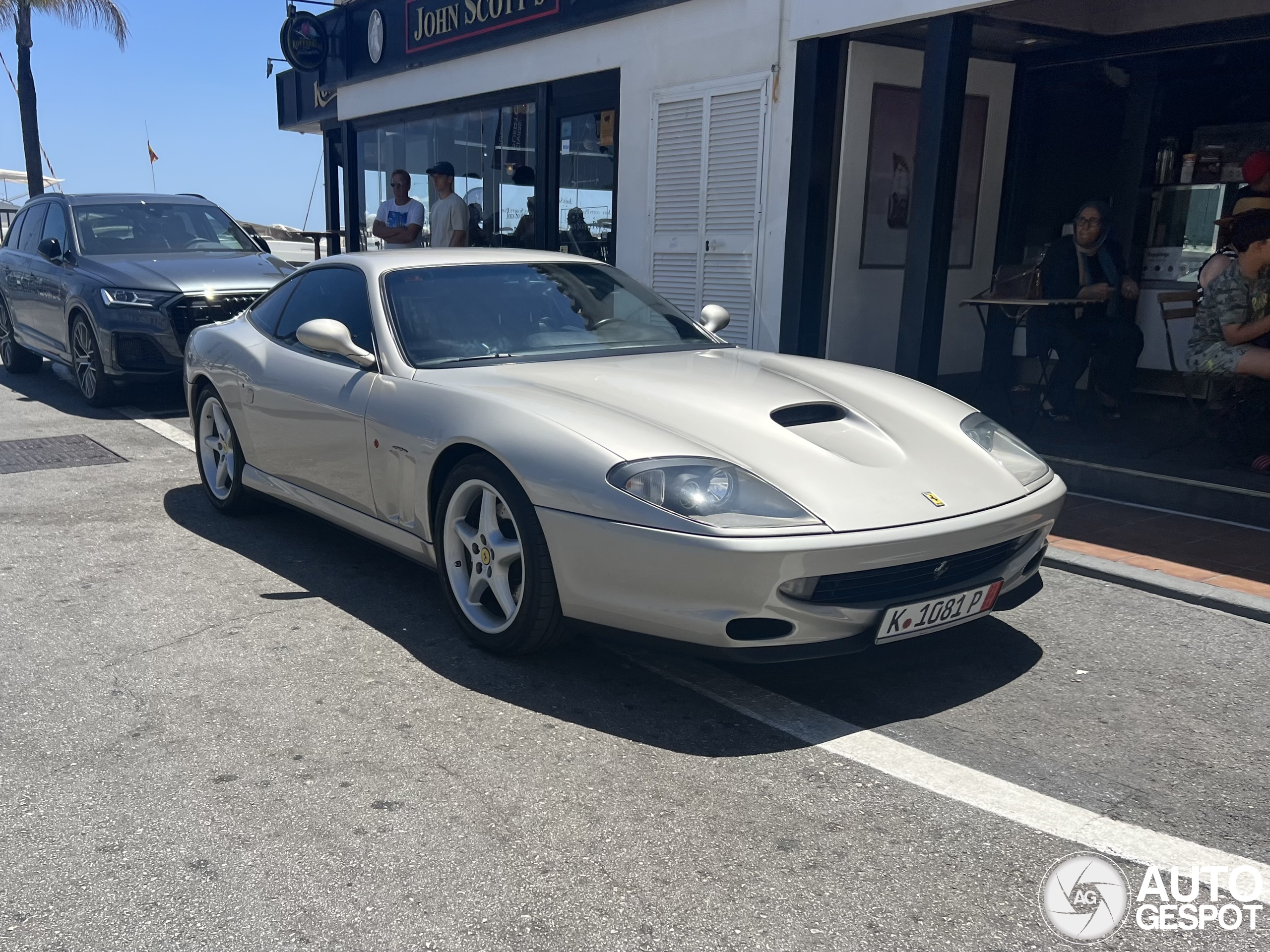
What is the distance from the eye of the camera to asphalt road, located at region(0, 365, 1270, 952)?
→ 242cm

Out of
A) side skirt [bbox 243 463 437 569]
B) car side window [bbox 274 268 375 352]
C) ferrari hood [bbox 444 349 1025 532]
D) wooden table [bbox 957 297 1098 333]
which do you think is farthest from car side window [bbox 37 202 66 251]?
wooden table [bbox 957 297 1098 333]

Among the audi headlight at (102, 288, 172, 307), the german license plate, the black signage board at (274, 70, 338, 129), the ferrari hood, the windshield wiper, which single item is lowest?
the german license plate

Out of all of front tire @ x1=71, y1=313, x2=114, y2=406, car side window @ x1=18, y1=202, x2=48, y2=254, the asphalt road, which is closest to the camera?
the asphalt road

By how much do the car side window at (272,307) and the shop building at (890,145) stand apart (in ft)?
14.0

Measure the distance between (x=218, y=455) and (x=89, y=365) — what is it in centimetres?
415

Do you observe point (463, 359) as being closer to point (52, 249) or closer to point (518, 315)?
point (518, 315)

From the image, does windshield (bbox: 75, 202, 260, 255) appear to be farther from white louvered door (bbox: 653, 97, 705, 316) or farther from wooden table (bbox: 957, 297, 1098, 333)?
wooden table (bbox: 957, 297, 1098, 333)

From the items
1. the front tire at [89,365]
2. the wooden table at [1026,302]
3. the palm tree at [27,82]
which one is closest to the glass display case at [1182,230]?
the wooden table at [1026,302]

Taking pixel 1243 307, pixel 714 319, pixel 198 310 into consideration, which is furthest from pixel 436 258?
pixel 198 310

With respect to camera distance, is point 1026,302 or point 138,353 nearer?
point 1026,302

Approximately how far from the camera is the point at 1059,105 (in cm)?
945

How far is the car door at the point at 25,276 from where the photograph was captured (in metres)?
10.4

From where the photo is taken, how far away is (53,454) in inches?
294

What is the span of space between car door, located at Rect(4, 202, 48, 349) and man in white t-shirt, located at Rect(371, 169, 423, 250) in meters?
3.15
